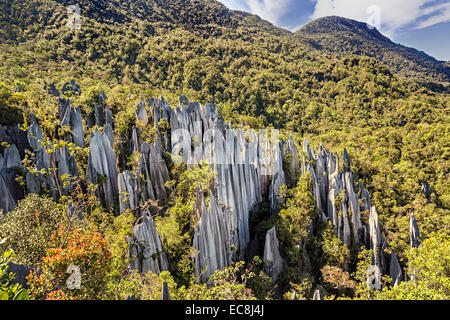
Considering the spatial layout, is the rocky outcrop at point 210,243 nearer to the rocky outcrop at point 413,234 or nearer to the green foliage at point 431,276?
the green foliage at point 431,276

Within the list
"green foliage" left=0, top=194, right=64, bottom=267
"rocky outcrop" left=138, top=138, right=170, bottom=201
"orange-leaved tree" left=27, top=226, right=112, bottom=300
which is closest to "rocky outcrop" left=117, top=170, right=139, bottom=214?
"rocky outcrop" left=138, top=138, right=170, bottom=201

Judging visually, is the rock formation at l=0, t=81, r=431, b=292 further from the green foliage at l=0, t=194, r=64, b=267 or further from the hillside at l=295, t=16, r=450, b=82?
the hillside at l=295, t=16, r=450, b=82

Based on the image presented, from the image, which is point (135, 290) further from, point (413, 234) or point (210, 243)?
point (413, 234)

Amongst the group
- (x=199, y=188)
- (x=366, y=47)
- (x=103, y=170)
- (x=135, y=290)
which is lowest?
(x=135, y=290)

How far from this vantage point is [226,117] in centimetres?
3366

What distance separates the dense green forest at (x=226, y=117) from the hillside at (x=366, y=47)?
137cm

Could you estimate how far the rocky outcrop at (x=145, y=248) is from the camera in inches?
380

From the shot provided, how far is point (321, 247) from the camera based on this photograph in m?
15.7

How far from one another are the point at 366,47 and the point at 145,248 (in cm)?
12982

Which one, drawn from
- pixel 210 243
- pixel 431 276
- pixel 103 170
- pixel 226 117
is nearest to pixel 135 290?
pixel 210 243

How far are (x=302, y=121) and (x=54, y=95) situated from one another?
157ft

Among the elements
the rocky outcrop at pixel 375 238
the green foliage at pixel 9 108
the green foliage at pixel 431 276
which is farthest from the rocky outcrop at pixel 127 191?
the rocky outcrop at pixel 375 238
